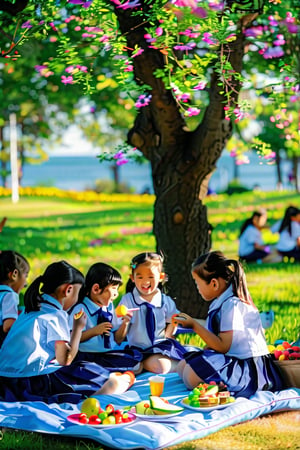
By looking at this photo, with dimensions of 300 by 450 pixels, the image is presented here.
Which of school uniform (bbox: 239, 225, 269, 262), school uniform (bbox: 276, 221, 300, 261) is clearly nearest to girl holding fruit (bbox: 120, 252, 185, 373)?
school uniform (bbox: 239, 225, 269, 262)

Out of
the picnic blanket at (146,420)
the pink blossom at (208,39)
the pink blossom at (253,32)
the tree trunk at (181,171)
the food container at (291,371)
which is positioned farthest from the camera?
the pink blossom at (253,32)

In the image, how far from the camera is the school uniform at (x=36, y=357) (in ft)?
17.4

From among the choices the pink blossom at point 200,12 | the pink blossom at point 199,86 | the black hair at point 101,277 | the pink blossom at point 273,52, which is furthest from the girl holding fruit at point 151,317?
the pink blossom at point 273,52

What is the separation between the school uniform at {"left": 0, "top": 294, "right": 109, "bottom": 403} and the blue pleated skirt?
0.82 metres

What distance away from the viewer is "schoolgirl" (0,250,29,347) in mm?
6043

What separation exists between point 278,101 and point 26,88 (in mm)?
7243

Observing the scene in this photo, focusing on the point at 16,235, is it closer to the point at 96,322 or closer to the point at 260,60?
the point at 260,60

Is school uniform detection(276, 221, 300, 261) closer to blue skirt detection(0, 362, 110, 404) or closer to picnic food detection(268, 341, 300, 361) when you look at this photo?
picnic food detection(268, 341, 300, 361)

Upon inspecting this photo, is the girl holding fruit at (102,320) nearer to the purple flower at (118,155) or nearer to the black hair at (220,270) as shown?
the black hair at (220,270)

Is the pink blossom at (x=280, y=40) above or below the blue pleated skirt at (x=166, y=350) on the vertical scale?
above

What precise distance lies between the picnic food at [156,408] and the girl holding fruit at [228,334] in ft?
1.58

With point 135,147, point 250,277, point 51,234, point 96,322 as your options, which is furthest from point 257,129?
point 96,322

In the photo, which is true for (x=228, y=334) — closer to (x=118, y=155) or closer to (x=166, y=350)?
(x=166, y=350)

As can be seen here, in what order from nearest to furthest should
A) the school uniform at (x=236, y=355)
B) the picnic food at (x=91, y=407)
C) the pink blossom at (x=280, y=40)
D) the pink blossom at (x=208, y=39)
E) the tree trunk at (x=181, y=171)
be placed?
1. the picnic food at (x=91, y=407)
2. the school uniform at (x=236, y=355)
3. the pink blossom at (x=208, y=39)
4. the tree trunk at (x=181, y=171)
5. the pink blossom at (x=280, y=40)
